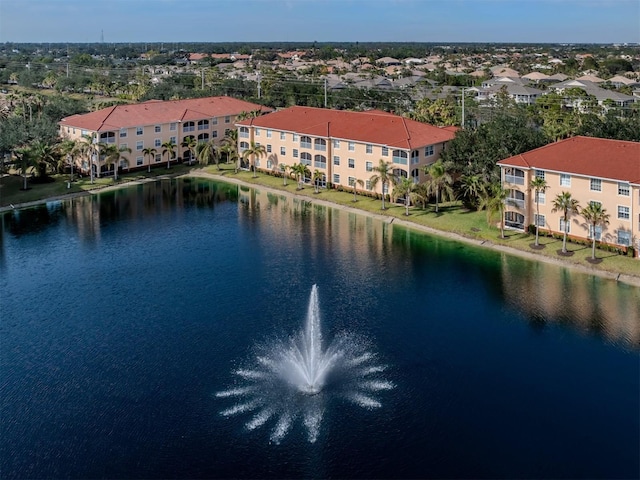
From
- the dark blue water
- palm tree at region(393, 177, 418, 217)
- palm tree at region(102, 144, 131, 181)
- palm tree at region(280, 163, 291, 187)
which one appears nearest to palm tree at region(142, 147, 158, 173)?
palm tree at region(102, 144, 131, 181)

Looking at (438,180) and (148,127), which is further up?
(148,127)

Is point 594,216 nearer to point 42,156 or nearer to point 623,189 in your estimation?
point 623,189

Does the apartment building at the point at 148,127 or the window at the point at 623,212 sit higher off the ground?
the apartment building at the point at 148,127

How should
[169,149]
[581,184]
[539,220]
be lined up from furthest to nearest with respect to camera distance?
[169,149], [539,220], [581,184]

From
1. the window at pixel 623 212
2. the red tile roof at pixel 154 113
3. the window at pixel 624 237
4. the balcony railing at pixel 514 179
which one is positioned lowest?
the window at pixel 624 237

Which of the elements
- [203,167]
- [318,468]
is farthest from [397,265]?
[203,167]

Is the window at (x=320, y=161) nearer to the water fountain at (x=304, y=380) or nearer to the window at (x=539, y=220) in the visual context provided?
the window at (x=539, y=220)

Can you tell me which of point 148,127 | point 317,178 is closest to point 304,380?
point 317,178

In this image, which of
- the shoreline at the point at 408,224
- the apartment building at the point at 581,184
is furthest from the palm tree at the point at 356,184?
the apartment building at the point at 581,184
